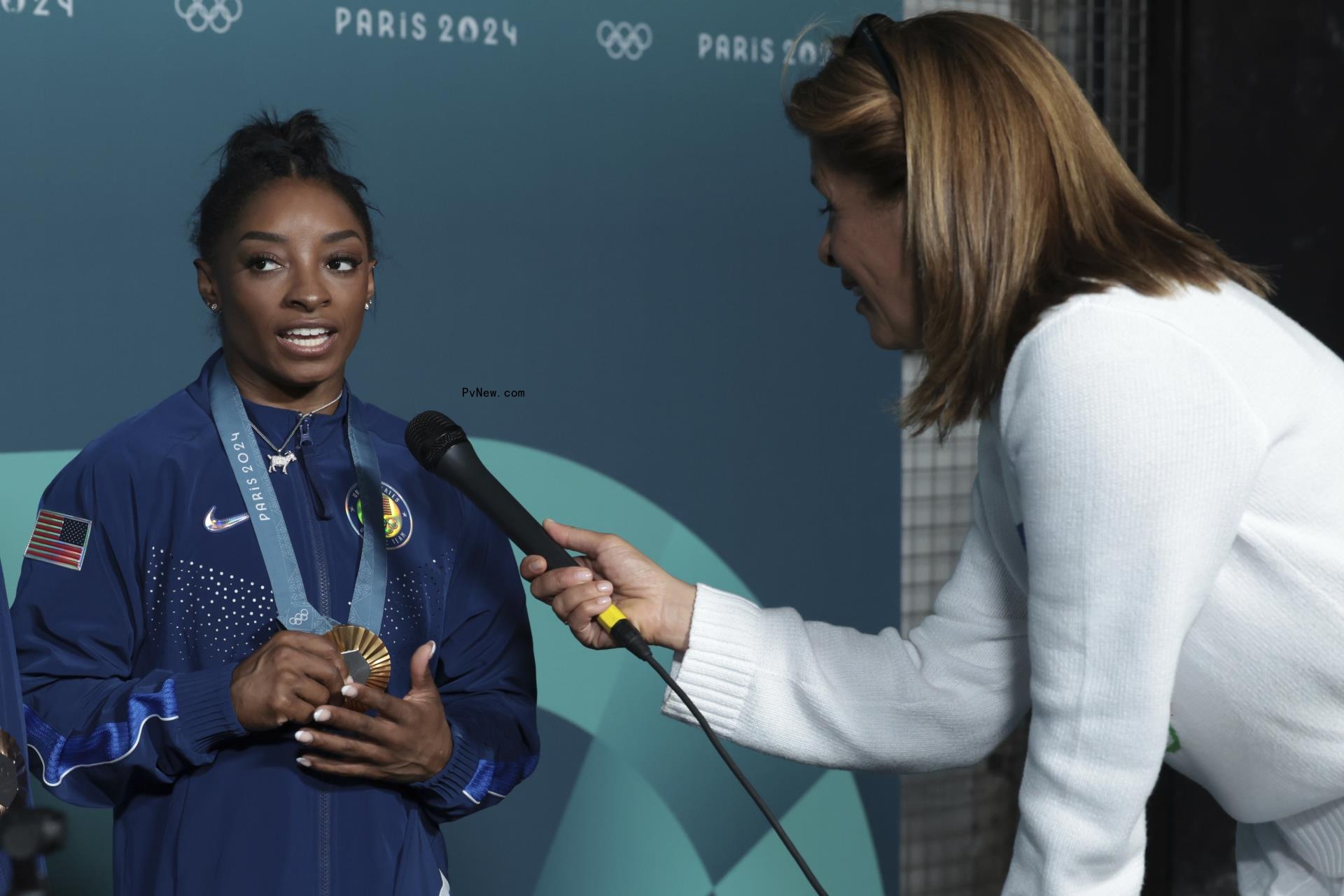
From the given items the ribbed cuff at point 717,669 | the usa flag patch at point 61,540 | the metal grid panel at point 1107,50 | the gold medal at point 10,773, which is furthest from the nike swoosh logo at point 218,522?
the metal grid panel at point 1107,50

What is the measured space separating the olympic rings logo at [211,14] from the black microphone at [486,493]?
0.84 m

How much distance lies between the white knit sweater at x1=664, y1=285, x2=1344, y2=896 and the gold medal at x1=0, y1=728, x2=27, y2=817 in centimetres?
80

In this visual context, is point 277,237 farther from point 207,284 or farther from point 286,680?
point 286,680

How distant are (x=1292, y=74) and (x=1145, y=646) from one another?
2237 mm

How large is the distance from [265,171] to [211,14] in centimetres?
39

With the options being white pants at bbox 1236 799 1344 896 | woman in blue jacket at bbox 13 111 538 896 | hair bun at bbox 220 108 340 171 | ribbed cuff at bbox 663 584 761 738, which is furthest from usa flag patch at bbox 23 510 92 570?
white pants at bbox 1236 799 1344 896

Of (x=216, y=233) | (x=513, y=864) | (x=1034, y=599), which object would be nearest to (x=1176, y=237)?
(x=1034, y=599)

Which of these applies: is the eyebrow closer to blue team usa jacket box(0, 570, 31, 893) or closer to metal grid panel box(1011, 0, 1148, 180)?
blue team usa jacket box(0, 570, 31, 893)

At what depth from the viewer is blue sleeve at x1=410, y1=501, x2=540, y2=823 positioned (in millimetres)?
1548

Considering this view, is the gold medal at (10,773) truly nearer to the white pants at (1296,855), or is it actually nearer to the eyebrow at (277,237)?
the eyebrow at (277,237)

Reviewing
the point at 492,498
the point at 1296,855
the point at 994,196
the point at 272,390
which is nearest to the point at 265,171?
the point at 272,390

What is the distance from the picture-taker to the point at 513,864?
215cm

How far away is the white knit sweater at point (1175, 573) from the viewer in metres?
A: 0.98

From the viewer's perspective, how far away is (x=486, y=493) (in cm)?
136
